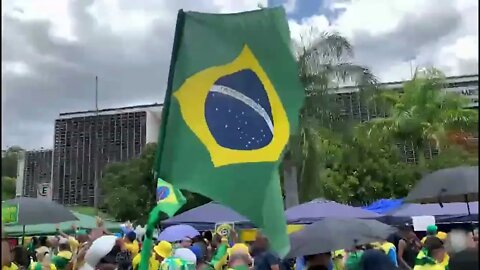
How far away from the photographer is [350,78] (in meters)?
19.2

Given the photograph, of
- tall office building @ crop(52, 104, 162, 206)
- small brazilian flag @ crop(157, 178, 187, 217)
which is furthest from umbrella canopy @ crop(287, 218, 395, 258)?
tall office building @ crop(52, 104, 162, 206)

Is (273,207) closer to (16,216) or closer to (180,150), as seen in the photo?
(180,150)

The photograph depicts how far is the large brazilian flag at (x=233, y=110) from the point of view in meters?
3.95

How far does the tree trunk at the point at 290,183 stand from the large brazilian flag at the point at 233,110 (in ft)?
45.2

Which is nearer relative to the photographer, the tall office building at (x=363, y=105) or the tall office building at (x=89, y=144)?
the tall office building at (x=363, y=105)

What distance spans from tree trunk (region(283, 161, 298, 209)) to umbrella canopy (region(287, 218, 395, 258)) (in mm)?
11337

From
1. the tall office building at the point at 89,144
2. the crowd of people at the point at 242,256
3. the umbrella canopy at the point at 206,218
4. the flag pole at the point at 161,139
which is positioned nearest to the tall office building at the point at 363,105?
the umbrella canopy at the point at 206,218

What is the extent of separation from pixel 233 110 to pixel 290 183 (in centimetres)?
1421

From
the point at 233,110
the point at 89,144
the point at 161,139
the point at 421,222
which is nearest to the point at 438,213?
the point at 421,222

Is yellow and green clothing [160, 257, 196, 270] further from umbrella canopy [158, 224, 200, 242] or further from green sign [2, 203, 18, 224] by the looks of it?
umbrella canopy [158, 224, 200, 242]

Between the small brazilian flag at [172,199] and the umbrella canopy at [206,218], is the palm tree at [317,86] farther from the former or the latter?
the small brazilian flag at [172,199]

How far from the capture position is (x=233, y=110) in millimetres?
4219

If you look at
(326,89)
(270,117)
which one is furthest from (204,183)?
(326,89)

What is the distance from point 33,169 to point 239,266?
6816 cm
